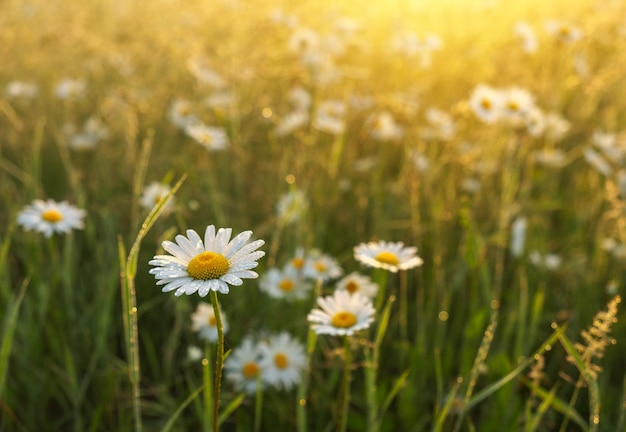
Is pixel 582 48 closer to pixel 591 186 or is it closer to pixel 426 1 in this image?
pixel 591 186

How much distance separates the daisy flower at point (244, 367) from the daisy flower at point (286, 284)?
13 cm

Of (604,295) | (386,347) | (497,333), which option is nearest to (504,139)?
(604,295)

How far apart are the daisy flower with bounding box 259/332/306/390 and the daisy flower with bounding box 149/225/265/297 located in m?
0.58

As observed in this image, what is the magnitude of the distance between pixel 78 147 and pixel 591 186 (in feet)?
6.16

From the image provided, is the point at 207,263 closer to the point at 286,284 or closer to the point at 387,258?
the point at 387,258

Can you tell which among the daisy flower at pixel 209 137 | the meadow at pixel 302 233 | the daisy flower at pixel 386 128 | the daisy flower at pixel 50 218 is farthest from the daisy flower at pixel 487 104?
the daisy flower at pixel 50 218

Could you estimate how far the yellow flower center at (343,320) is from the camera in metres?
1.10

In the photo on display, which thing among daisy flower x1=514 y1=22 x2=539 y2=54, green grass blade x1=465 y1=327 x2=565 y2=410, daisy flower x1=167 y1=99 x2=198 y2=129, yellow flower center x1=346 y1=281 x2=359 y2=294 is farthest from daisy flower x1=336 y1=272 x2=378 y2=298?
daisy flower x1=514 y1=22 x2=539 y2=54

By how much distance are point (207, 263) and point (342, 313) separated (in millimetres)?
380

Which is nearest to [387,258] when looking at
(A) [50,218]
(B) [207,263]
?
(B) [207,263]

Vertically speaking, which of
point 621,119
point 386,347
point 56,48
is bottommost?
point 386,347

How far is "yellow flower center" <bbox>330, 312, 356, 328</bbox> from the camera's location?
110cm

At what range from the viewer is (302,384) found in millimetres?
1246

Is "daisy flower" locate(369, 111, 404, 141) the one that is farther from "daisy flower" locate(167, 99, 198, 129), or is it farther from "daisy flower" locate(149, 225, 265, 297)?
"daisy flower" locate(149, 225, 265, 297)
